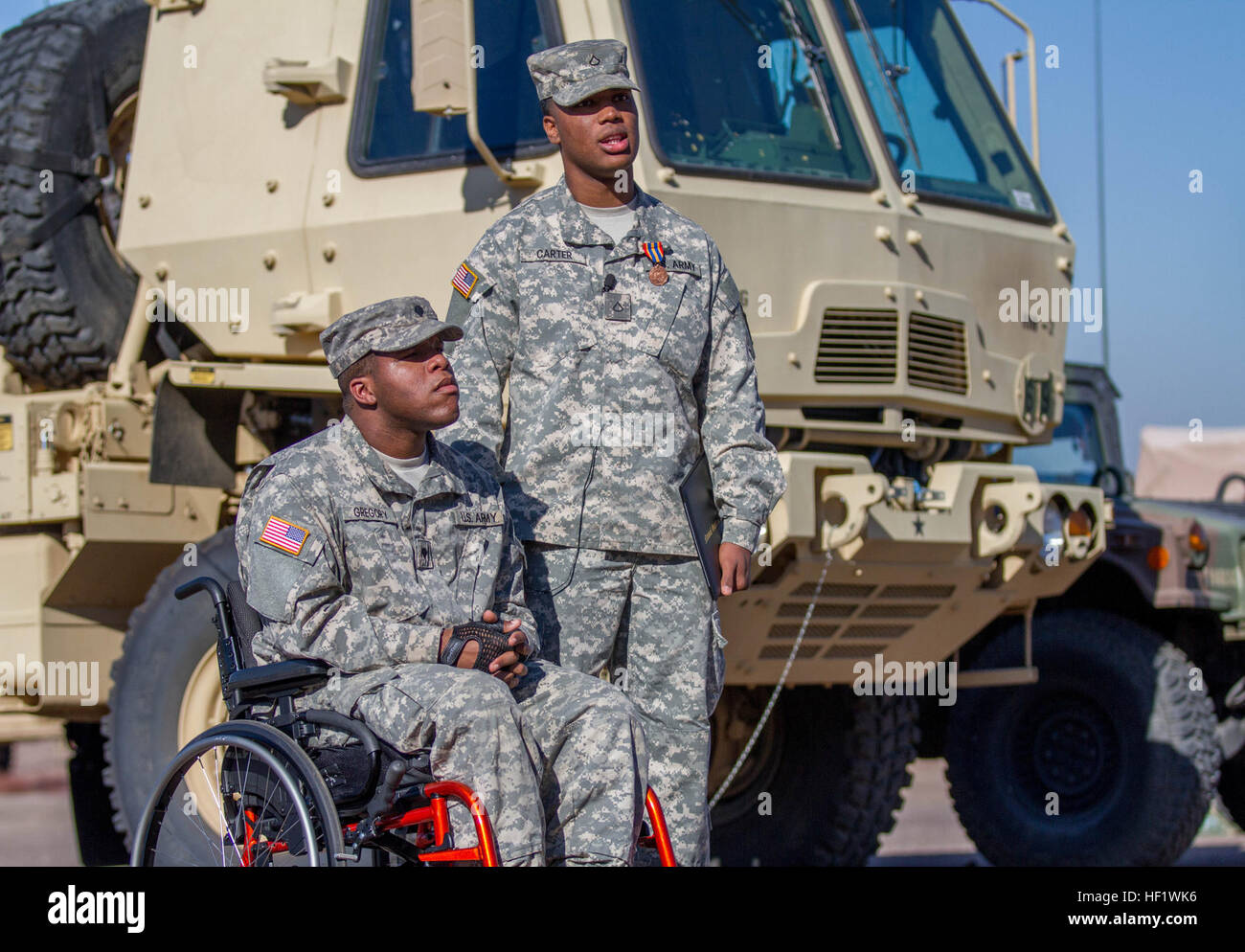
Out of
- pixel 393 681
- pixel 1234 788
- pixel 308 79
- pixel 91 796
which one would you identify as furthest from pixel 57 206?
pixel 1234 788

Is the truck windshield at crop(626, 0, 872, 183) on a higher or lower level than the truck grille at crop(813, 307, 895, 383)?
higher

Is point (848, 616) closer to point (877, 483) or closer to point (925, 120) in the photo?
point (877, 483)

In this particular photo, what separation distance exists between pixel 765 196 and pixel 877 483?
95cm

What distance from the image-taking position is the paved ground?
8711 millimetres

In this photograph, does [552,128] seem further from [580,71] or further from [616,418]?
[616,418]

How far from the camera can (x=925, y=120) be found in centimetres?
604

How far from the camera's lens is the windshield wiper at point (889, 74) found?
232 inches

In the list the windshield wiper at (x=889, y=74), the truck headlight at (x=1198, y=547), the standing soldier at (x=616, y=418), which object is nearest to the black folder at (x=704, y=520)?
the standing soldier at (x=616, y=418)

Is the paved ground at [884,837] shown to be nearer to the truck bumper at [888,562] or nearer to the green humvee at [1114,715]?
the green humvee at [1114,715]

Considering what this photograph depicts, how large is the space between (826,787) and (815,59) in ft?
8.61

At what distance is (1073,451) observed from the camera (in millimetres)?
9289

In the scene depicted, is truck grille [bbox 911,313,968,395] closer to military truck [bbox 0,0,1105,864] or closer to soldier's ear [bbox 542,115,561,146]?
military truck [bbox 0,0,1105,864]

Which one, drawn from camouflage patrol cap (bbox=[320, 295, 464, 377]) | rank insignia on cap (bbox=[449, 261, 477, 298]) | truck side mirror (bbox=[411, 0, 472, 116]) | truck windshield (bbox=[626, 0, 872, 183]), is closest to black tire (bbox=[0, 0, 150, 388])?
truck side mirror (bbox=[411, 0, 472, 116])

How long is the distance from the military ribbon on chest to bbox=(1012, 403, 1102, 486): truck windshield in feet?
17.5
